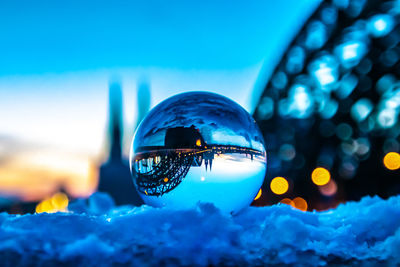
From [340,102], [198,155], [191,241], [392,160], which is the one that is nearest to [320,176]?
[392,160]

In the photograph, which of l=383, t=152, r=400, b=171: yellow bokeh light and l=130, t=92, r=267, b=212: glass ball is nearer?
l=130, t=92, r=267, b=212: glass ball

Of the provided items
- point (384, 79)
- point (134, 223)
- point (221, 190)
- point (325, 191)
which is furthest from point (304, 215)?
point (325, 191)

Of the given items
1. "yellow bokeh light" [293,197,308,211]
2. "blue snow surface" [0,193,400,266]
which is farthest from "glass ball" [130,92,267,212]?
"yellow bokeh light" [293,197,308,211]

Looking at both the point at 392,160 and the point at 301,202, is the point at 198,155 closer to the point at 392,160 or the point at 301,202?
the point at 392,160

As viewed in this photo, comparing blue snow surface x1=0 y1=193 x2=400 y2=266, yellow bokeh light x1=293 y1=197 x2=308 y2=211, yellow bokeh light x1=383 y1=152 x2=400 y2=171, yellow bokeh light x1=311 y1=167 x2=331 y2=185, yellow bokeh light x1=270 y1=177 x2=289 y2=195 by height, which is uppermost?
blue snow surface x1=0 y1=193 x2=400 y2=266

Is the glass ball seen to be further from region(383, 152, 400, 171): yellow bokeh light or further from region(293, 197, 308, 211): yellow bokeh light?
region(293, 197, 308, 211): yellow bokeh light

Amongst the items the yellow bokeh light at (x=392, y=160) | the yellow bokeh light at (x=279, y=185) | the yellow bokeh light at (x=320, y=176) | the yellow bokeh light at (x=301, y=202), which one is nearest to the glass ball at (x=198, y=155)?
the yellow bokeh light at (x=392, y=160)

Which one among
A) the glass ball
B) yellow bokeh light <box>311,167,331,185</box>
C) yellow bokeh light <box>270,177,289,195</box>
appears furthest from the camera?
yellow bokeh light <box>270,177,289,195</box>
